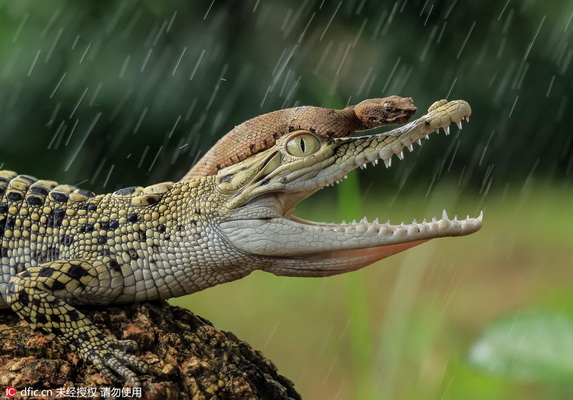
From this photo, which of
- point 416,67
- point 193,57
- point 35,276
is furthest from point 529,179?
point 35,276

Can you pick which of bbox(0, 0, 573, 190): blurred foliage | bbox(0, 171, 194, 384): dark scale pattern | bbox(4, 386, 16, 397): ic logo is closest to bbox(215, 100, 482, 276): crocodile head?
bbox(0, 171, 194, 384): dark scale pattern

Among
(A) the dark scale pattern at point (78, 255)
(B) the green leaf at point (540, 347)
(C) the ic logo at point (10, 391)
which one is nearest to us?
(C) the ic logo at point (10, 391)

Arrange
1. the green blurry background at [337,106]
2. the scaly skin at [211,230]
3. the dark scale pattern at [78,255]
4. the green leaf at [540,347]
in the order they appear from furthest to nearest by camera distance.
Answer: the green blurry background at [337,106] < the green leaf at [540,347] < the scaly skin at [211,230] < the dark scale pattern at [78,255]

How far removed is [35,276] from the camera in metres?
1.42

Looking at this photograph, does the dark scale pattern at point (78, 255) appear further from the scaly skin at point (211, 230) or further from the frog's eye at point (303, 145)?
the frog's eye at point (303, 145)

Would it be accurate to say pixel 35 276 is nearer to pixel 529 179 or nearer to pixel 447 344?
pixel 447 344

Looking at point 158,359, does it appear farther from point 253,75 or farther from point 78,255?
point 253,75

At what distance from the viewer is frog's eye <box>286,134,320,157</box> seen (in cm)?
159

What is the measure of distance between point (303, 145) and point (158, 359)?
2.03 ft

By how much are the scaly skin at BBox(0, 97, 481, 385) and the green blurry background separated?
139 centimetres

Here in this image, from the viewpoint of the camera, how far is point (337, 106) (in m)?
3.05

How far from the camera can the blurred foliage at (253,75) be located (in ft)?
10.5

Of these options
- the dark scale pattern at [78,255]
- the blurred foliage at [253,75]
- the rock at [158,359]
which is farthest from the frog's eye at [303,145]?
the blurred foliage at [253,75]

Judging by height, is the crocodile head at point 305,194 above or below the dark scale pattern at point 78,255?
above
